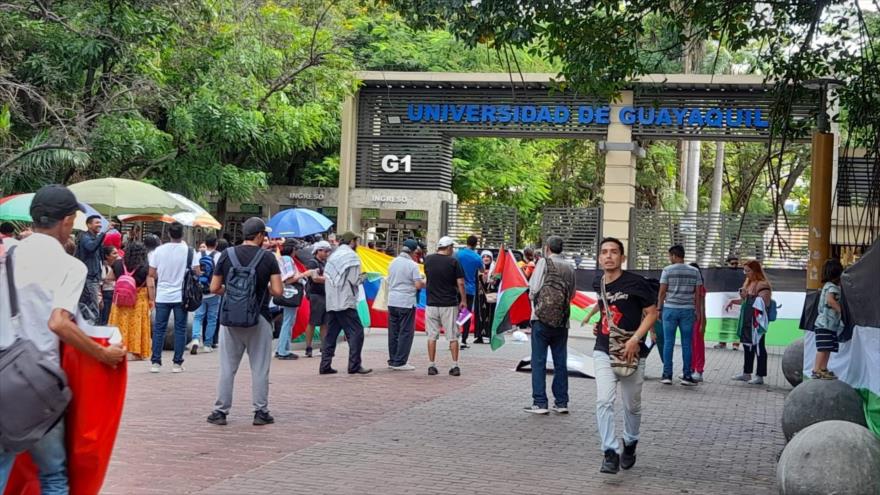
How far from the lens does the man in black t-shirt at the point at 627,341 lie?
904 cm

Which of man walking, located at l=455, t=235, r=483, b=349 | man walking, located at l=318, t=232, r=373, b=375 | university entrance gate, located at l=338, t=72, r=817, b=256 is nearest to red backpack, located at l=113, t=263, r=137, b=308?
man walking, located at l=318, t=232, r=373, b=375

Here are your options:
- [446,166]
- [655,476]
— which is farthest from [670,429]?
[446,166]

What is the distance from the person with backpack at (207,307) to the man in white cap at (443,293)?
358cm

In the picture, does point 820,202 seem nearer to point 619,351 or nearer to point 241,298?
point 619,351

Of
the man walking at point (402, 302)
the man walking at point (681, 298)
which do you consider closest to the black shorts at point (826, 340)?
the man walking at point (681, 298)

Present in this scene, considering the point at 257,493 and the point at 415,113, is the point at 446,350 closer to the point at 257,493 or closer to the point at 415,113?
the point at 257,493

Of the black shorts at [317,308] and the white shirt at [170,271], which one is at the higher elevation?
the white shirt at [170,271]

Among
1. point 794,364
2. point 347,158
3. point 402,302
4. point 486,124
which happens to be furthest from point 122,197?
point 486,124

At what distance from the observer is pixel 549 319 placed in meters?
12.1

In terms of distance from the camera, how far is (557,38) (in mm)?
12133

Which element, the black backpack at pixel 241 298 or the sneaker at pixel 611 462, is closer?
the sneaker at pixel 611 462

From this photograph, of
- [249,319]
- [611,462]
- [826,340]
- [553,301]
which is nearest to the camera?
[611,462]

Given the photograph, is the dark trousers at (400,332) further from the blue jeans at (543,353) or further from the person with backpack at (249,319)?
the person with backpack at (249,319)

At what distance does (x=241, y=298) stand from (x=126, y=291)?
6061 millimetres
